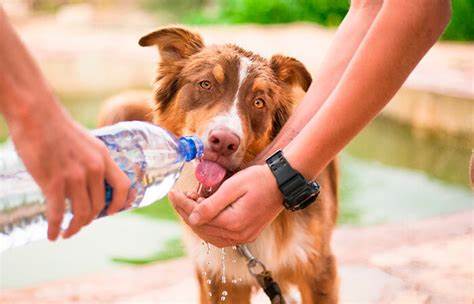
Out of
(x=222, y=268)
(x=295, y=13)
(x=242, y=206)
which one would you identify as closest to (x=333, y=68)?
(x=242, y=206)

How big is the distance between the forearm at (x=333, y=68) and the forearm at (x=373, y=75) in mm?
308

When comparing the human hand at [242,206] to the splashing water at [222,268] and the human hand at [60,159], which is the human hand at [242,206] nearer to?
the splashing water at [222,268]

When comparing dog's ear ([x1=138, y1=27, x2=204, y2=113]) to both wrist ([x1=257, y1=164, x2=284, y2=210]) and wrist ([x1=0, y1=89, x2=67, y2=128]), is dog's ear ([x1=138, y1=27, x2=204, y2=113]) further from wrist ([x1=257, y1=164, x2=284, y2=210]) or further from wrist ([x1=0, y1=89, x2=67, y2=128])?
wrist ([x1=0, y1=89, x2=67, y2=128])

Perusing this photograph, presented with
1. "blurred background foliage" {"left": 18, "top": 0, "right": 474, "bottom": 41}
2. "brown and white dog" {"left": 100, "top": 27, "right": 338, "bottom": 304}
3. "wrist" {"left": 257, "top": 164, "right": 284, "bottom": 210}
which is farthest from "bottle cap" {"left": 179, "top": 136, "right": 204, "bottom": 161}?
"blurred background foliage" {"left": 18, "top": 0, "right": 474, "bottom": 41}

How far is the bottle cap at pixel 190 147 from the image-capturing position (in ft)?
7.41

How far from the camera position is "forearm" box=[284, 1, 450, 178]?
2.03m

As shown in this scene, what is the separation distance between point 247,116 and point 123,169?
3.57 feet

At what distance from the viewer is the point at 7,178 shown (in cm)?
162

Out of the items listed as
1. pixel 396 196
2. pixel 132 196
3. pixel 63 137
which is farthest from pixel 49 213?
pixel 396 196

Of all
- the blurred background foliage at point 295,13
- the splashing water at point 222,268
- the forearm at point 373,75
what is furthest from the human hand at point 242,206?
the blurred background foliage at point 295,13

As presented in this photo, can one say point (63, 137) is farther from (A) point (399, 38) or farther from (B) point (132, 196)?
(A) point (399, 38)

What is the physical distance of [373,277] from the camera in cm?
394

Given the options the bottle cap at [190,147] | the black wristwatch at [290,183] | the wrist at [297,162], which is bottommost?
the bottle cap at [190,147]

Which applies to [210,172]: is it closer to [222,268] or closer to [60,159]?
[222,268]
